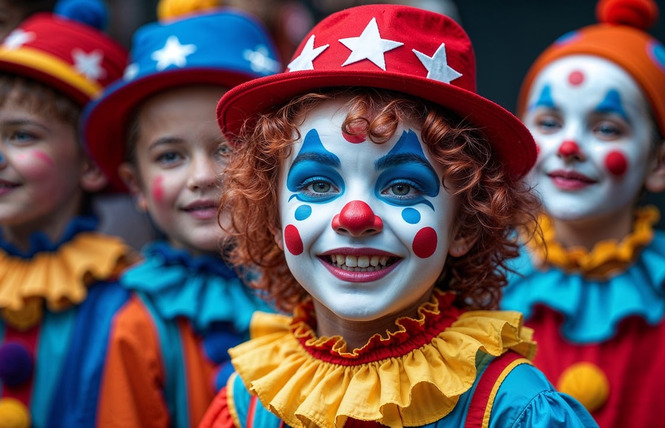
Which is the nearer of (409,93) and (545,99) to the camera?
(409,93)

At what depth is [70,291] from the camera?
9.45 feet

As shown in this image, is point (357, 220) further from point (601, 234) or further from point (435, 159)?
point (601, 234)

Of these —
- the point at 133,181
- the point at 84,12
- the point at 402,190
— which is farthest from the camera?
the point at 84,12

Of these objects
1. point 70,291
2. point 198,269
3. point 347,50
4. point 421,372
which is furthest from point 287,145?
point 70,291

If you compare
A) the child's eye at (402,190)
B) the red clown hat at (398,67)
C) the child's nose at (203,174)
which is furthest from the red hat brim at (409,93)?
the child's nose at (203,174)

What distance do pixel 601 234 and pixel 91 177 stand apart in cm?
189

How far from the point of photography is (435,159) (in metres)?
1.98

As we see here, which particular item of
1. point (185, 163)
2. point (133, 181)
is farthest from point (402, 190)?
point (133, 181)

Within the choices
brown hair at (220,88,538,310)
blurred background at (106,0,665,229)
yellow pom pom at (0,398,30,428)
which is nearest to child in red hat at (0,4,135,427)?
yellow pom pom at (0,398,30,428)

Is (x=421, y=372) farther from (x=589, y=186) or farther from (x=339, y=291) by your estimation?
(x=589, y=186)

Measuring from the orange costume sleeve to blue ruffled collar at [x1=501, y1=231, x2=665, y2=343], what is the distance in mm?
1212

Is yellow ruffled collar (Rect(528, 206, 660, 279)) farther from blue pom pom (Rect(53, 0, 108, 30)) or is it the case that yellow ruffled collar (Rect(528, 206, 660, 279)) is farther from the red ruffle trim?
blue pom pom (Rect(53, 0, 108, 30))

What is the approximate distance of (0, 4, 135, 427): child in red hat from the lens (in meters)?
2.82

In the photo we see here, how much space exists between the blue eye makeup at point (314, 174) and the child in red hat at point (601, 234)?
3.35 feet
